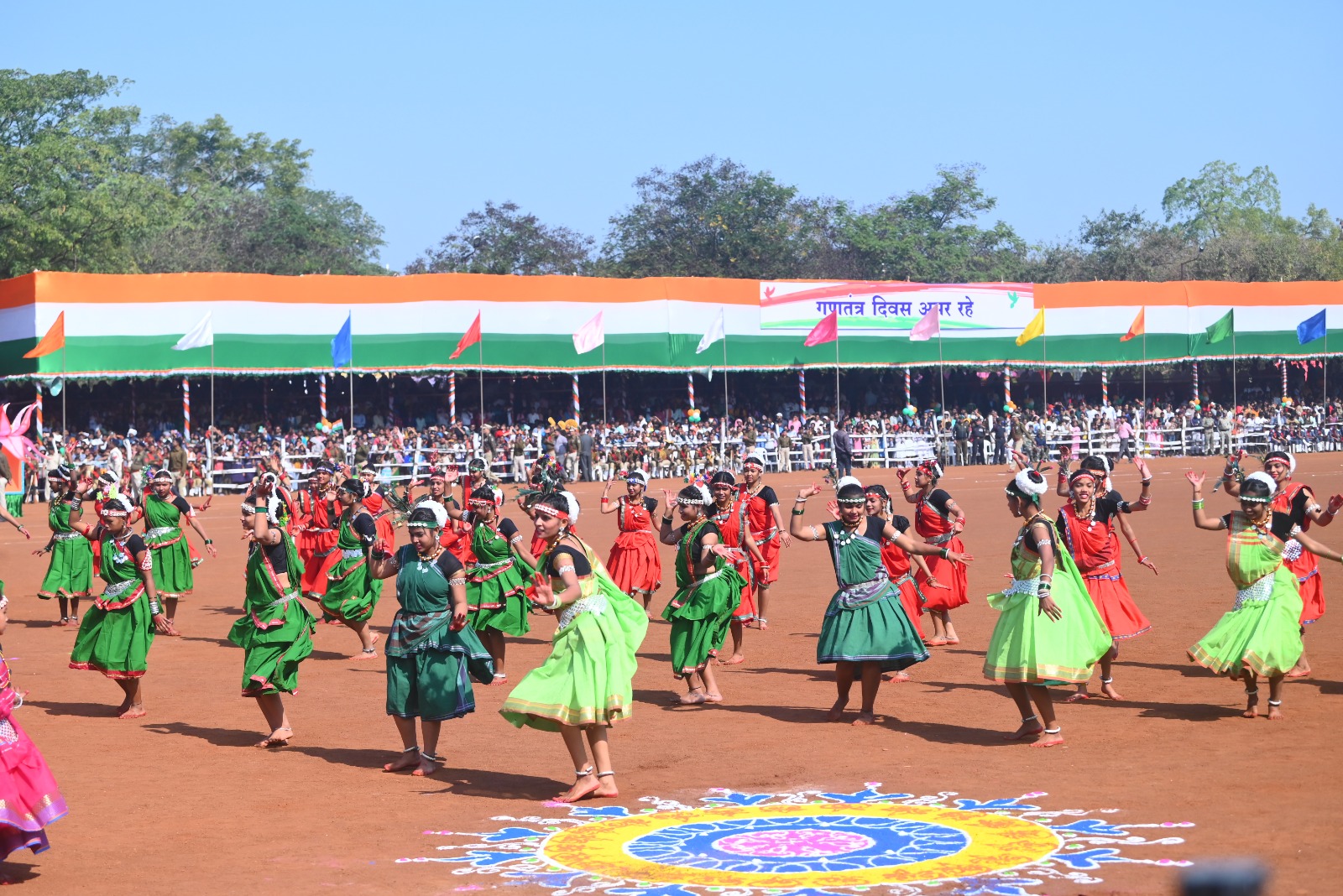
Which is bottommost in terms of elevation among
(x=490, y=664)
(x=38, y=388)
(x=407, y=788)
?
(x=407, y=788)

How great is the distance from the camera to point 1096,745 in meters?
10.2

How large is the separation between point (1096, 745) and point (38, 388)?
3238 cm

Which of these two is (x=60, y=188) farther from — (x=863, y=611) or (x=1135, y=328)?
(x=863, y=611)

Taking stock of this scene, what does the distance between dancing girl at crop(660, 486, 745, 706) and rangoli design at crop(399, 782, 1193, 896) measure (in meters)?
2.93

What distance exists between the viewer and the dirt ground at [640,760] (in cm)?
780

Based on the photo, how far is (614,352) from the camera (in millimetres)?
43031

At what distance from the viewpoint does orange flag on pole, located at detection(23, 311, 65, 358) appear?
36.0m

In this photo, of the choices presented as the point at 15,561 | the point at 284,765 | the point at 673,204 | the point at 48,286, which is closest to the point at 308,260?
the point at 673,204

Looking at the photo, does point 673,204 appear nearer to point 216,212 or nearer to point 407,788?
point 216,212

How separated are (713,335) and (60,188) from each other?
23.8 m

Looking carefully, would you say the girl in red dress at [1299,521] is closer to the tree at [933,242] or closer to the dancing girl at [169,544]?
the dancing girl at [169,544]

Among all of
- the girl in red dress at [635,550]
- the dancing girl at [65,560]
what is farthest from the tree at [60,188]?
the girl in red dress at [635,550]

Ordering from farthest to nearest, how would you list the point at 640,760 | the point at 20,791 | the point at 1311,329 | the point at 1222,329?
the point at 1311,329
the point at 1222,329
the point at 640,760
the point at 20,791

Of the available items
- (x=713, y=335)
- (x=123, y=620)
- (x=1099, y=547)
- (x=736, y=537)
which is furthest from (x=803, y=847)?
(x=713, y=335)
